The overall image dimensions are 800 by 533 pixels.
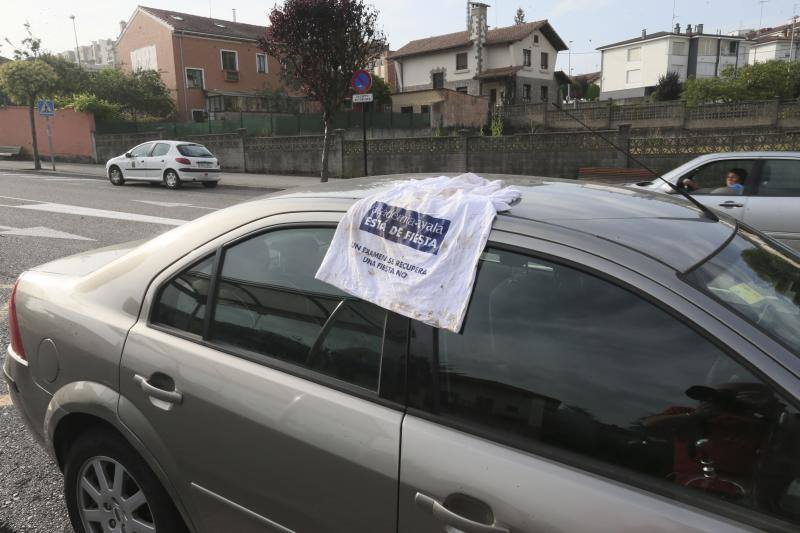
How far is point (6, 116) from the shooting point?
35125mm

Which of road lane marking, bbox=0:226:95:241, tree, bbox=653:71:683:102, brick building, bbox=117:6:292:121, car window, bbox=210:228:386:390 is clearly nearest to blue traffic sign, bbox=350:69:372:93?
road lane marking, bbox=0:226:95:241

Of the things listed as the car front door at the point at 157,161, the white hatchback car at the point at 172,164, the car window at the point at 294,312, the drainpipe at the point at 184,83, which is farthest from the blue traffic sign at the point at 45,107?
the car window at the point at 294,312

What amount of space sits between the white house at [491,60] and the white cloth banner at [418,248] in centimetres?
5234

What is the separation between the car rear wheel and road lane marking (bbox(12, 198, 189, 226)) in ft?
15.6

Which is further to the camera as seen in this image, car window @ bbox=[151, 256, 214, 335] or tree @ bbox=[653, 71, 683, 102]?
tree @ bbox=[653, 71, 683, 102]

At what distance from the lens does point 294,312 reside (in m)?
2.04

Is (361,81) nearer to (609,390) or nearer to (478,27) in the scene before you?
(609,390)

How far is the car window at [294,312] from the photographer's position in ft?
5.97

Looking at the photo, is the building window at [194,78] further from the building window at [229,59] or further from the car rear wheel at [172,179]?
the car rear wheel at [172,179]

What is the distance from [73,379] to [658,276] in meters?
2.18

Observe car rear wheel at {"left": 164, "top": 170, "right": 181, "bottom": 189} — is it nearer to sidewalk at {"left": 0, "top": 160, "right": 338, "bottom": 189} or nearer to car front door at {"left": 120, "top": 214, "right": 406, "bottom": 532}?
sidewalk at {"left": 0, "top": 160, "right": 338, "bottom": 189}

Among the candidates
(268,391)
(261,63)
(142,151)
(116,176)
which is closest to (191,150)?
(142,151)

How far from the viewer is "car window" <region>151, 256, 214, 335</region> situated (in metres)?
2.19

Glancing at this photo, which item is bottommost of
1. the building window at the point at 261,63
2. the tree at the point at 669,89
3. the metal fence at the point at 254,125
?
the metal fence at the point at 254,125
